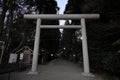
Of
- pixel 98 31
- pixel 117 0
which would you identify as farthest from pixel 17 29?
pixel 117 0

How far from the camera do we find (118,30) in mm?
7902

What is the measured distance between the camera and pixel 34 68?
8898 mm

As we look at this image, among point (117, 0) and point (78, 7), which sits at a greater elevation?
point (78, 7)

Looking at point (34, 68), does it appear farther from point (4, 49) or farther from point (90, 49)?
point (4, 49)

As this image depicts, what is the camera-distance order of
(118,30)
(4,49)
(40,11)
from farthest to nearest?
(40,11)
(4,49)
(118,30)

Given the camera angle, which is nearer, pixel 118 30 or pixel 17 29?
pixel 118 30

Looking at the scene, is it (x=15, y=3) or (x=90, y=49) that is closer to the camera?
(x=90, y=49)

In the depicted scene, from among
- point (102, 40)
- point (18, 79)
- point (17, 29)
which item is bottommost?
point (18, 79)

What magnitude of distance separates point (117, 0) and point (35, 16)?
6.76 m

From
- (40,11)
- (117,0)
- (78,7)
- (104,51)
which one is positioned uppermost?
(40,11)

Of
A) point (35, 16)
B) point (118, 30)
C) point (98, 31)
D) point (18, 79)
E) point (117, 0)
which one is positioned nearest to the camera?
point (18, 79)

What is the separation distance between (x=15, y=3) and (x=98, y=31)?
32.2ft

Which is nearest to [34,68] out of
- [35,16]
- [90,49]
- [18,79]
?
[18,79]

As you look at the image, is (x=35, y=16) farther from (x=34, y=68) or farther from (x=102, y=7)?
(x=102, y=7)
